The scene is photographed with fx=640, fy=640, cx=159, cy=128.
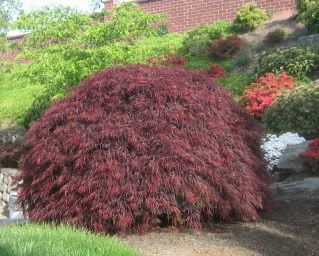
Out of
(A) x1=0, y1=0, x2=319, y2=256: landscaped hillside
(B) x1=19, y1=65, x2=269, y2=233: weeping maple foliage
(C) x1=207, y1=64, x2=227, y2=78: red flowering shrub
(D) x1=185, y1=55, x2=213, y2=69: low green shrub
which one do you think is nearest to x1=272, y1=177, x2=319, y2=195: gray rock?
(A) x1=0, y1=0, x2=319, y2=256: landscaped hillside

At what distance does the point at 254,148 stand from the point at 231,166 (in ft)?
2.53

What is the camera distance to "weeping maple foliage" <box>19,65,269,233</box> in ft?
22.0

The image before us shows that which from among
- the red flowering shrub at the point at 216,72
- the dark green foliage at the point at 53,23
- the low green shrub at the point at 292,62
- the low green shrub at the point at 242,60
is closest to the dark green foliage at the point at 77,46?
the dark green foliage at the point at 53,23

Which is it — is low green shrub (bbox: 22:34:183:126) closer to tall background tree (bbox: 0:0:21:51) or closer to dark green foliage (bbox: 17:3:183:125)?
dark green foliage (bbox: 17:3:183:125)

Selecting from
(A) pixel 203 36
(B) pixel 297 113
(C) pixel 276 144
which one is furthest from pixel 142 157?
(A) pixel 203 36

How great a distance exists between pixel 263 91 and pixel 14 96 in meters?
10.6

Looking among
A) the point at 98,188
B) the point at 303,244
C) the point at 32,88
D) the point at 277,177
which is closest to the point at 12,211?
the point at 277,177

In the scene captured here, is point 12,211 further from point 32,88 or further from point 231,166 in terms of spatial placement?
point 32,88

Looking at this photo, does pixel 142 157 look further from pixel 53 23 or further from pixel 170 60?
pixel 170 60

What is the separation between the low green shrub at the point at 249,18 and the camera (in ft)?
69.4

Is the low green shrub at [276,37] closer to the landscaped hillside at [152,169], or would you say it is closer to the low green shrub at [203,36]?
the low green shrub at [203,36]

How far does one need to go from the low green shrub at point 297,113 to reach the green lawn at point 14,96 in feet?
24.9

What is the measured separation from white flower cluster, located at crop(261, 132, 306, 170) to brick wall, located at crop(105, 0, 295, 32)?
1076cm

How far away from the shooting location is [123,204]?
664 cm
